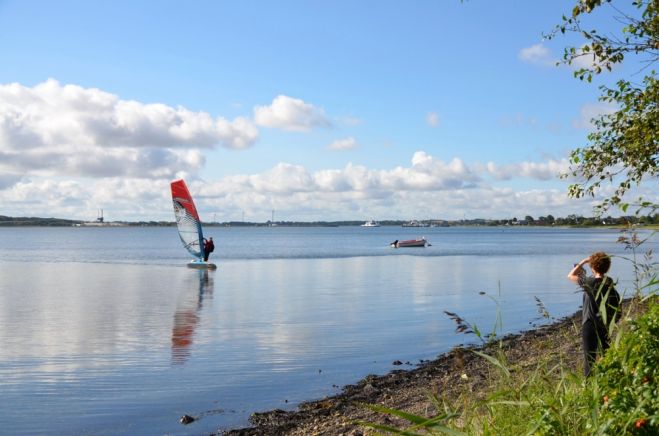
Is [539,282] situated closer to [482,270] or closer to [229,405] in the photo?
[482,270]

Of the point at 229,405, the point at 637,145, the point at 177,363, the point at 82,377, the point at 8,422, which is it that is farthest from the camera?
the point at 177,363

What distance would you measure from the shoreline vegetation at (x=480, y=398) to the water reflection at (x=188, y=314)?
5.54 metres

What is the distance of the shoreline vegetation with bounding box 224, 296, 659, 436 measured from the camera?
3.62m

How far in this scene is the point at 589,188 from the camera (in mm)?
9703

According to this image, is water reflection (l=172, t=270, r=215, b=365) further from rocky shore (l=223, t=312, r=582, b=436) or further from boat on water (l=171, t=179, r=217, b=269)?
rocky shore (l=223, t=312, r=582, b=436)

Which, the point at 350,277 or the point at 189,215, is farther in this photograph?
the point at 189,215

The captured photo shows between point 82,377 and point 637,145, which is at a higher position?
point 637,145

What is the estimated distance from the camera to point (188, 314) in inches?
960

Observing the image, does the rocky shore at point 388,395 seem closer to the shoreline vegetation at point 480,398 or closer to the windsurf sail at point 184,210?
the shoreline vegetation at point 480,398

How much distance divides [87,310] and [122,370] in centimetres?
1167

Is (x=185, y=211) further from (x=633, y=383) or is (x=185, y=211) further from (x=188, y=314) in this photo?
(x=633, y=383)

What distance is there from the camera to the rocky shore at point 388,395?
31.3ft

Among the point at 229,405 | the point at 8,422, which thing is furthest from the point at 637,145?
the point at 8,422

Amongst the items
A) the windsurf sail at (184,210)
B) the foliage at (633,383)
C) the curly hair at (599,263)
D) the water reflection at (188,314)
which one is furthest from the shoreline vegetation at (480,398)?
the windsurf sail at (184,210)
